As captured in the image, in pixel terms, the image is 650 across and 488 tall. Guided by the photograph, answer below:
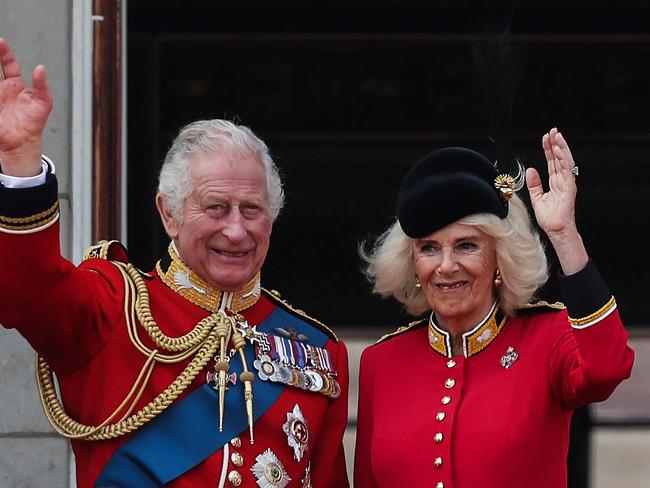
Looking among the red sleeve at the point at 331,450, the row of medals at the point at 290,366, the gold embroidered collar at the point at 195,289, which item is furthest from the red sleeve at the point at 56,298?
the red sleeve at the point at 331,450

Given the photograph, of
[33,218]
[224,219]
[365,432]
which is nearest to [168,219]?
[224,219]

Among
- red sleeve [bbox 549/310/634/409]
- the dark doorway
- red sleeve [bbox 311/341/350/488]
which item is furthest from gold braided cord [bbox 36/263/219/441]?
the dark doorway

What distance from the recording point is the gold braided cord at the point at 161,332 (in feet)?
10.4

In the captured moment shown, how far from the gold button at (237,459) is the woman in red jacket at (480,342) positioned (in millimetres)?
331

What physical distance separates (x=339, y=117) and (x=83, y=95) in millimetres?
2040

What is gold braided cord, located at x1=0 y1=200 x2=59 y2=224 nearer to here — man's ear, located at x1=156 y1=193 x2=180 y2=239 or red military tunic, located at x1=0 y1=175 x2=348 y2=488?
red military tunic, located at x1=0 y1=175 x2=348 y2=488

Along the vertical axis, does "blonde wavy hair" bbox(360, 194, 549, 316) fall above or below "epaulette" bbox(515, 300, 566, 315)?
above

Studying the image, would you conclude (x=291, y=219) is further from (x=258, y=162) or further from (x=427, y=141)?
(x=258, y=162)

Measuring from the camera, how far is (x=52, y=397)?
3145 mm

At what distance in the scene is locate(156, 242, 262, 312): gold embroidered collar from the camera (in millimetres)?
3250

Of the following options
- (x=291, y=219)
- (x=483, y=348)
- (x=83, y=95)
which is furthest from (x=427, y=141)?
(x=483, y=348)

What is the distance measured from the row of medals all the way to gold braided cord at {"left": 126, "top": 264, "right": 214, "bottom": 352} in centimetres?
7

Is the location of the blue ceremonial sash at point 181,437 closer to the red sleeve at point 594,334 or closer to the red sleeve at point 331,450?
the red sleeve at point 331,450

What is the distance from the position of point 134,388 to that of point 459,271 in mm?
689
